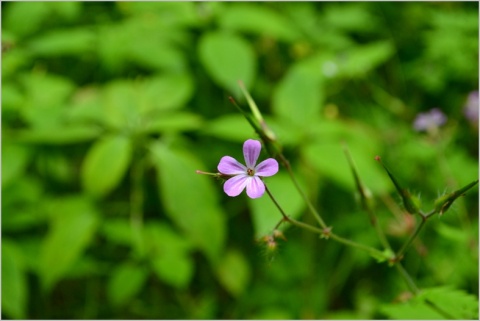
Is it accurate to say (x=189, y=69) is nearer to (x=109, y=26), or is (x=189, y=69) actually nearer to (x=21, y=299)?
(x=109, y=26)

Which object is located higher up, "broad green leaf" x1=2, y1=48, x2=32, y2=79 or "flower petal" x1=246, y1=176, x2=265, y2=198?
"broad green leaf" x1=2, y1=48, x2=32, y2=79

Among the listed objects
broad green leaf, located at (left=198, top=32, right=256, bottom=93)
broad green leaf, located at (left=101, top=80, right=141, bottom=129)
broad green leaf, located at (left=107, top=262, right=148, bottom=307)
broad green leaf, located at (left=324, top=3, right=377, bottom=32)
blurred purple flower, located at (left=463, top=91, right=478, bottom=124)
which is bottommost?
broad green leaf, located at (left=107, top=262, right=148, bottom=307)

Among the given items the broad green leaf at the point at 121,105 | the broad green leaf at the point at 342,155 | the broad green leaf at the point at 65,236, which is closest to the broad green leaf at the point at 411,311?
the broad green leaf at the point at 342,155

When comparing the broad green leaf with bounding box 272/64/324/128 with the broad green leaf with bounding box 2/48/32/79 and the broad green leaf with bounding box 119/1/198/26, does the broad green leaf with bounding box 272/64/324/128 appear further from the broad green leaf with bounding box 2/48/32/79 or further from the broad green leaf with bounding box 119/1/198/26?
the broad green leaf with bounding box 2/48/32/79

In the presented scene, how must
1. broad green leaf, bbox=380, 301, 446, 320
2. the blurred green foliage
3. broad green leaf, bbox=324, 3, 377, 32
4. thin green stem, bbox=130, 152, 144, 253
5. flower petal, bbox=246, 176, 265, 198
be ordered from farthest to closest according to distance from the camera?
broad green leaf, bbox=324, 3, 377, 32 → thin green stem, bbox=130, 152, 144, 253 → the blurred green foliage → broad green leaf, bbox=380, 301, 446, 320 → flower petal, bbox=246, 176, 265, 198

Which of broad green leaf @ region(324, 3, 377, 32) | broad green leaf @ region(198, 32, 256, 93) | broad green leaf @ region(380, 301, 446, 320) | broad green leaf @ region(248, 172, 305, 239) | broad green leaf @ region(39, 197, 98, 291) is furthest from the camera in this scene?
broad green leaf @ region(324, 3, 377, 32)

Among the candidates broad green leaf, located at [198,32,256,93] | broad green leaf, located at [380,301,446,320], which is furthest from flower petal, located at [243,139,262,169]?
broad green leaf, located at [198,32,256,93]

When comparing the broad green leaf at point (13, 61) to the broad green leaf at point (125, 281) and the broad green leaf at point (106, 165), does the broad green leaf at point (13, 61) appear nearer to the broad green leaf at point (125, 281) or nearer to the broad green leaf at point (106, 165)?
the broad green leaf at point (106, 165)

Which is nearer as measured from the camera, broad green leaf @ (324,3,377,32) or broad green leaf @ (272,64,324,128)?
broad green leaf @ (272,64,324,128)

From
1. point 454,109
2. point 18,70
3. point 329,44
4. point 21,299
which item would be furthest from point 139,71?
point 454,109
